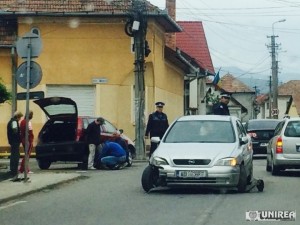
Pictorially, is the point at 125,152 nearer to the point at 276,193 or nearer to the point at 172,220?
the point at 276,193

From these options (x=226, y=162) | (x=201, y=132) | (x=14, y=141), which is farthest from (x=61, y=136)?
(x=226, y=162)

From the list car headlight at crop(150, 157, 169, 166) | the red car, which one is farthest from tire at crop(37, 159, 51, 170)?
car headlight at crop(150, 157, 169, 166)

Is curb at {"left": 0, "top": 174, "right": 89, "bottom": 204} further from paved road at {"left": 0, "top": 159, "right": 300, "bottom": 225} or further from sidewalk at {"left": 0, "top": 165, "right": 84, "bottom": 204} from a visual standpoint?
paved road at {"left": 0, "top": 159, "right": 300, "bottom": 225}

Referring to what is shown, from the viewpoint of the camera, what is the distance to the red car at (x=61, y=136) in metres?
24.6

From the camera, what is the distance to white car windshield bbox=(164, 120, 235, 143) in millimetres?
17359

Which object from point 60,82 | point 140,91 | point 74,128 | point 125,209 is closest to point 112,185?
point 125,209

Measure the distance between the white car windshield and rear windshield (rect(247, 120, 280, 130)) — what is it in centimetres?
1534

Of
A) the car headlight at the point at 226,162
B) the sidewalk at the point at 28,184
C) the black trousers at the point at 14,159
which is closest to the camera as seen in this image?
the car headlight at the point at 226,162

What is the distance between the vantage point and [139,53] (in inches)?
1210

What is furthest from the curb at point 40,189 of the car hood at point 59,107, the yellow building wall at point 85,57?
the yellow building wall at point 85,57

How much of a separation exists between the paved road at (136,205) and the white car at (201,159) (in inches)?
11.0

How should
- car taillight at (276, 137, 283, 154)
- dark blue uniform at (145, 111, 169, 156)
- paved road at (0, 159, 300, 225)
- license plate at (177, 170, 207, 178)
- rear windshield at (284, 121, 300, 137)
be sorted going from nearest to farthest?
paved road at (0, 159, 300, 225), license plate at (177, 170, 207, 178), car taillight at (276, 137, 283, 154), rear windshield at (284, 121, 300, 137), dark blue uniform at (145, 111, 169, 156)

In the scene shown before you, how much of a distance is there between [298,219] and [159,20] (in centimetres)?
2673

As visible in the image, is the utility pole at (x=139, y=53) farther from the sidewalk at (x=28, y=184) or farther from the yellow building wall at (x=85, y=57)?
the sidewalk at (x=28, y=184)
